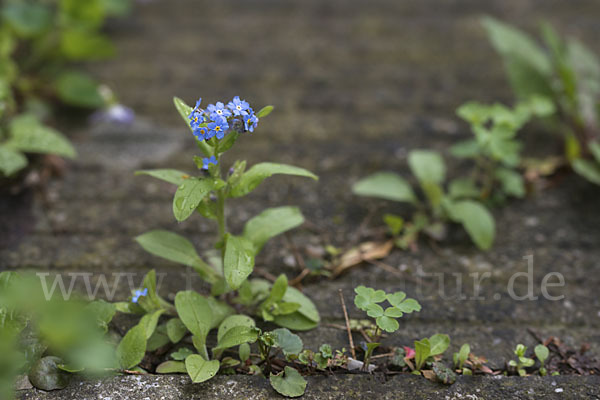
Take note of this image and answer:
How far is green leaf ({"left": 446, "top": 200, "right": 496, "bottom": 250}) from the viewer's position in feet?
6.07

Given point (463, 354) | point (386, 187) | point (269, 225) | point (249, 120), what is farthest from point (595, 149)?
point (249, 120)

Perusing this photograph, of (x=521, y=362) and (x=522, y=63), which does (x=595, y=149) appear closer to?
(x=522, y=63)

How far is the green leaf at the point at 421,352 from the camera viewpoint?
1.36m

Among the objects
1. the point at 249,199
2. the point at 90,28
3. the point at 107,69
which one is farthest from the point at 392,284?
the point at 90,28

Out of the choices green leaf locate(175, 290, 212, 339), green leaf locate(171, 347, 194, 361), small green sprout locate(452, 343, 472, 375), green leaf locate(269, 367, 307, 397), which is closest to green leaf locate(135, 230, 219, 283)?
green leaf locate(175, 290, 212, 339)

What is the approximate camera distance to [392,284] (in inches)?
68.2

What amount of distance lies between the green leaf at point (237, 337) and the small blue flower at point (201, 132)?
512 mm

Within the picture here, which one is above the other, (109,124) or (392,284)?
(109,124)

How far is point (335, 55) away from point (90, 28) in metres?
1.40

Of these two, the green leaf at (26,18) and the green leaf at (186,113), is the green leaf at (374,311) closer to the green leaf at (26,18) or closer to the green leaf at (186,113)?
the green leaf at (186,113)

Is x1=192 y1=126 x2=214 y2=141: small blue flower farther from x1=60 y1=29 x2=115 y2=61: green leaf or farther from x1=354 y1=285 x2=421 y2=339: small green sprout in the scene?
x1=60 y1=29 x2=115 y2=61: green leaf

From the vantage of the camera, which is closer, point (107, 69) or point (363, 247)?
point (363, 247)

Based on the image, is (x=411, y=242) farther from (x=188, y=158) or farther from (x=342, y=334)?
(x=188, y=158)

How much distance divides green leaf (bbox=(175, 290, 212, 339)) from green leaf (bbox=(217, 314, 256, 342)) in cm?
4
